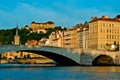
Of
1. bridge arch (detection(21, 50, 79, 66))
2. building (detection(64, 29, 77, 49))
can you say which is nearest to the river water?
bridge arch (detection(21, 50, 79, 66))

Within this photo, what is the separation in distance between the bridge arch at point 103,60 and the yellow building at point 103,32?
694 cm

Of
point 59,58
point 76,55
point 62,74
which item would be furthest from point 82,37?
point 62,74

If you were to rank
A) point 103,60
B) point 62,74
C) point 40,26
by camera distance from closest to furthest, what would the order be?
point 62,74
point 103,60
point 40,26

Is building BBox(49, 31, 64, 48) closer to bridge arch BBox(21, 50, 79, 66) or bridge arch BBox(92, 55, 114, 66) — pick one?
bridge arch BBox(92, 55, 114, 66)

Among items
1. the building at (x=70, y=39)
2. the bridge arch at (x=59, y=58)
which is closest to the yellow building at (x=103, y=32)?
the building at (x=70, y=39)

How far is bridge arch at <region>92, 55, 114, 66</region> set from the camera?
2717 inches

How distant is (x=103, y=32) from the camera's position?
3214 inches

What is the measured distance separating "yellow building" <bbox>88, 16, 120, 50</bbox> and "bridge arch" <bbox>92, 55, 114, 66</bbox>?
6943 millimetres

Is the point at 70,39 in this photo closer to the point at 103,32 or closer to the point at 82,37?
the point at 82,37

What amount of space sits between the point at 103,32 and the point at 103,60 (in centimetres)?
909

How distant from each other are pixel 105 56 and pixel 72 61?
7381 mm

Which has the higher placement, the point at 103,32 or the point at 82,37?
the point at 103,32

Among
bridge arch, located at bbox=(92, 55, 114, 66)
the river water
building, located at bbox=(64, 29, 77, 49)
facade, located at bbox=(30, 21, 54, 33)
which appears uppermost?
facade, located at bbox=(30, 21, 54, 33)

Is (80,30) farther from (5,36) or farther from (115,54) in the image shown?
(5,36)
